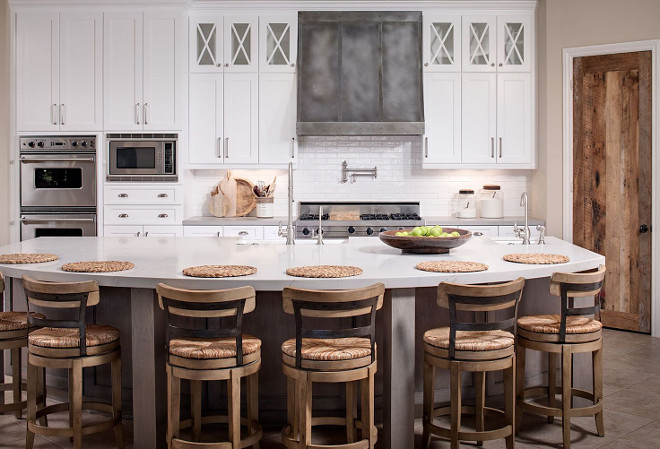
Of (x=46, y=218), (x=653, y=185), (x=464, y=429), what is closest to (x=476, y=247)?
(x=464, y=429)

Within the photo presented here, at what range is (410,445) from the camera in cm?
351

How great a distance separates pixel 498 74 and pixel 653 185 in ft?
5.81

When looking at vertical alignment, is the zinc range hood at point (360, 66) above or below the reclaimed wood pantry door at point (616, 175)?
above

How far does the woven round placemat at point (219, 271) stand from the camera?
135 inches

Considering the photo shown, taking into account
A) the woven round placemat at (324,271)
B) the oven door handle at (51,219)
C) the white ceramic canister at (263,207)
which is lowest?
the woven round placemat at (324,271)

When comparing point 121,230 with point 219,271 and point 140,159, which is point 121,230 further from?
point 219,271

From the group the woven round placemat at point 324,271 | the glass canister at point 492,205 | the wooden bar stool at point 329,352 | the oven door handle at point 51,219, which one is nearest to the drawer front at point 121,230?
the oven door handle at point 51,219

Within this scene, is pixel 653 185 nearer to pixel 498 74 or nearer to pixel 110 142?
pixel 498 74

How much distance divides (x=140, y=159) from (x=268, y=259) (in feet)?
10.2

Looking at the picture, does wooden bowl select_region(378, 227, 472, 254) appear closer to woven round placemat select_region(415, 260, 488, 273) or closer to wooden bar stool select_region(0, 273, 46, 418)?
woven round placemat select_region(415, 260, 488, 273)

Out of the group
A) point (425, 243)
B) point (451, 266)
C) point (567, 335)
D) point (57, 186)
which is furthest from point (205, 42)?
point (567, 335)

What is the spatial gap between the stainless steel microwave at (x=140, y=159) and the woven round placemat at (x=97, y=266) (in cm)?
298

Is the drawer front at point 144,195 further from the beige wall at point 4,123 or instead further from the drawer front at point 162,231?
the beige wall at point 4,123

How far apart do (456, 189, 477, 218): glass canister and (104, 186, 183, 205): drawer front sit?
2.75 m
